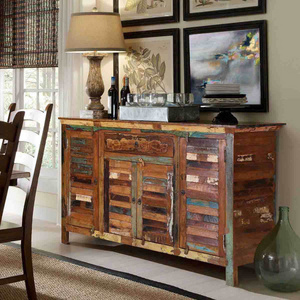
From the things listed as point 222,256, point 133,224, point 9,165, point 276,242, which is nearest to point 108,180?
point 133,224

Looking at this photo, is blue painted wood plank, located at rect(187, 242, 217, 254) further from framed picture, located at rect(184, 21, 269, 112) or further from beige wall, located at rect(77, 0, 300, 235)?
framed picture, located at rect(184, 21, 269, 112)

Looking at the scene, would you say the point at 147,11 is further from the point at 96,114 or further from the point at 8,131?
the point at 8,131

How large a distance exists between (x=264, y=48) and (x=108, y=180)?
1.40m

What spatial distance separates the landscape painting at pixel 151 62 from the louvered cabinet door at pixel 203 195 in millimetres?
848

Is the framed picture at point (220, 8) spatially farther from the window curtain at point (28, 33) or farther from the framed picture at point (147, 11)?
the window curtain at point (28, 33)

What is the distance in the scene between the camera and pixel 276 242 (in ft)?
11.5

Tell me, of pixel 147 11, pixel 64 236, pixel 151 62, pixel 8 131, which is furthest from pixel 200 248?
pixel 147 11

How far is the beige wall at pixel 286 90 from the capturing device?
3803 mm

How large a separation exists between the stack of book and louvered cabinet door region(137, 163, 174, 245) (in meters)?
0.53

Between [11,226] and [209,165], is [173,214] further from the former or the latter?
[11,226]

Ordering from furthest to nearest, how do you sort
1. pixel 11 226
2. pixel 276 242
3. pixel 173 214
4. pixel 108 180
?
pixel 108 180 → pixel 173 214 → pixel 276 242 → pixel 11 226

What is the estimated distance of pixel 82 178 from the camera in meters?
4.54

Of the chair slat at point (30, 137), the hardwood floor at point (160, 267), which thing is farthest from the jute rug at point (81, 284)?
the chair slat at point (30, 137)

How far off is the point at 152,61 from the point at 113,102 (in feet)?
1.40
